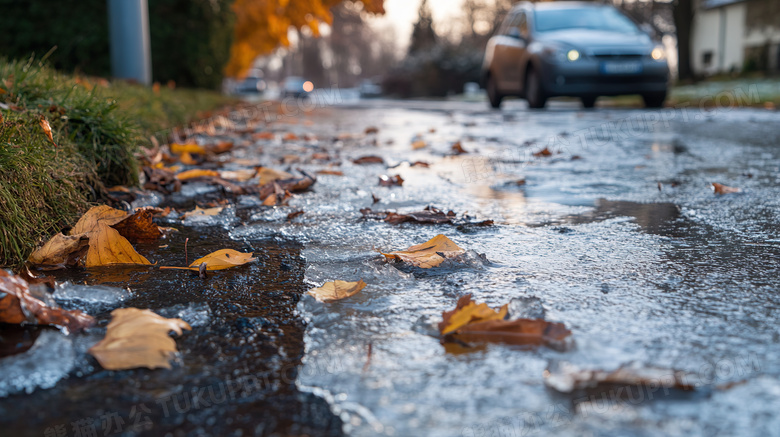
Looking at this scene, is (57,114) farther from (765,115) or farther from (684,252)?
(765,115)

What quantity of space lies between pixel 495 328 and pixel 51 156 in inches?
64.7

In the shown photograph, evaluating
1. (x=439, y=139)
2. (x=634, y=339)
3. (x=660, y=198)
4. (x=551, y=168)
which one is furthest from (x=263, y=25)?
(x=634, y=339)

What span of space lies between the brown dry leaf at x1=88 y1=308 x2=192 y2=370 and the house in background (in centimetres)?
3214

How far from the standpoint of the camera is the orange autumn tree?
12.5m

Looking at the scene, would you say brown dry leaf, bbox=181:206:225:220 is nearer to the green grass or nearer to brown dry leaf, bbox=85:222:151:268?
the green grass

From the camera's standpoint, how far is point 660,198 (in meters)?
2.90

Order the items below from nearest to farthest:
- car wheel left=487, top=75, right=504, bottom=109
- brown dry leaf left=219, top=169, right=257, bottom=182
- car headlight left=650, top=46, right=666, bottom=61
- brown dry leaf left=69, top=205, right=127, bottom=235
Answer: brown dry leaf left=69, top=205, right=127, bottom=235 < brown dry leaf left=219, top=169, right=257, bottom=182 < car headlight left=650, top=46, right=666, bottom=61 < car wheel left=487, top=75, right=504, bottom=109

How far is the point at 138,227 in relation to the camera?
7.24 feet

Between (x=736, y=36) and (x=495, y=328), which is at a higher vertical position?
(x=736, y=36)

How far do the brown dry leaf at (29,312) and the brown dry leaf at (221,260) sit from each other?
1.45 ft

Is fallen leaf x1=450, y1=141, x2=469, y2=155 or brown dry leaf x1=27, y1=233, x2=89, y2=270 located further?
fallen leaf x1=450, y1=141, x2=469, y2=155

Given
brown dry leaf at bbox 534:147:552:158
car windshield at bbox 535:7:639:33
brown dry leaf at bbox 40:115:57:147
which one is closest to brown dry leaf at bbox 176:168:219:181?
brown dry leaf at bbox 40:115:57:147

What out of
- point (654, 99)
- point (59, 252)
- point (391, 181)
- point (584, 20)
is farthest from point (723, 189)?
point (584, 20)

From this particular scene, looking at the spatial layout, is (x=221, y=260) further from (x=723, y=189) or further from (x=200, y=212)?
(x=723, y=189)
